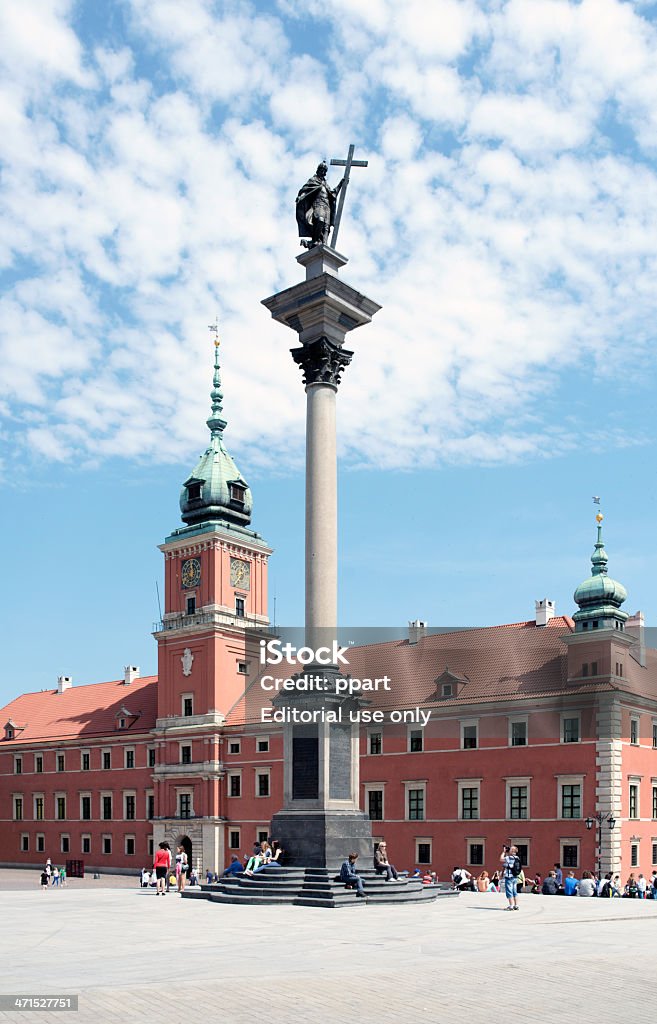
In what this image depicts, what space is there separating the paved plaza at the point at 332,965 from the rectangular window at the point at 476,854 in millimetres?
30274

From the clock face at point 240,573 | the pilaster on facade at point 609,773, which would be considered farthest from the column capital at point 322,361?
the clock face at point 240,573

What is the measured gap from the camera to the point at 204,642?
221ft

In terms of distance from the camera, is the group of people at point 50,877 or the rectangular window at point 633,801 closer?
the group of people at point 50,877

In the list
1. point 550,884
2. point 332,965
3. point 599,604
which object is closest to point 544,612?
point 599,604

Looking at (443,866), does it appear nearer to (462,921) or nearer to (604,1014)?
(462,921)

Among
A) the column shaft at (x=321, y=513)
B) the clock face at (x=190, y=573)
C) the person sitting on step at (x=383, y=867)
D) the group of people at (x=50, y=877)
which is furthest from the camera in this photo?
the clock face at (x=190, y=573)

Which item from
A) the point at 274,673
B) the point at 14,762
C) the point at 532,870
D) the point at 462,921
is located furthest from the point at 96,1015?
the point at 14,762

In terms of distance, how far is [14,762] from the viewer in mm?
80562

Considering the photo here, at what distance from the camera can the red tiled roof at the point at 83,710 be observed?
7388cm

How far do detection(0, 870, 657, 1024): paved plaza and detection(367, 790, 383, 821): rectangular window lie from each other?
34.8 meters

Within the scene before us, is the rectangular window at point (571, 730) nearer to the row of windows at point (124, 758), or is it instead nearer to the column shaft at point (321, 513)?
the row of windows at point (124, 758)

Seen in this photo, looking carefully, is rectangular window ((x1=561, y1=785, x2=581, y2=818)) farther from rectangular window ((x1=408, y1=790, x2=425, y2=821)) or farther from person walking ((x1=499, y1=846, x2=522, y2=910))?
person walking ((x1=499, y1=846, x2=522, y2=910))

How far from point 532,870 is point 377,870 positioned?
26.7m

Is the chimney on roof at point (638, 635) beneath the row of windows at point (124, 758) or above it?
above
